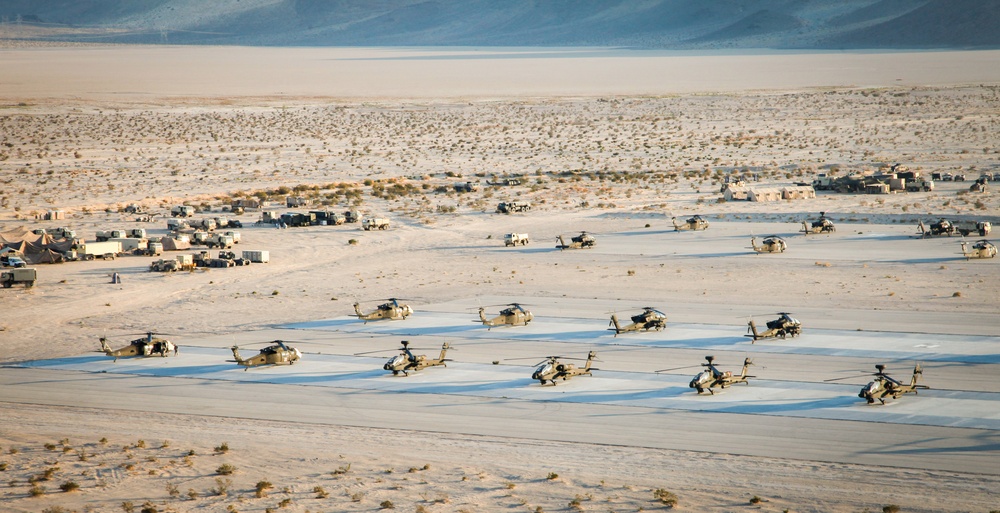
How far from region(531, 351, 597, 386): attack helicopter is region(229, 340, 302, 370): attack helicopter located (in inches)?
367

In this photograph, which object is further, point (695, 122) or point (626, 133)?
point (695, 122)

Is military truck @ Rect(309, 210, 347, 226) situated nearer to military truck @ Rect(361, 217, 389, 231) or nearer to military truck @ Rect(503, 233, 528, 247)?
military truck @ Rect(361, 217, 389, 231)

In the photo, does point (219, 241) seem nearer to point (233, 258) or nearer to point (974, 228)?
point (233, 258)

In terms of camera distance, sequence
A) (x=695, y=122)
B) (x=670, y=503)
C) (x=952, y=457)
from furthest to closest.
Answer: (x=695, y=122), (x=952, y=457), (x=670, y=503)

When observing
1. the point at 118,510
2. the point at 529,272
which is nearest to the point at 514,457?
the point at 118,510

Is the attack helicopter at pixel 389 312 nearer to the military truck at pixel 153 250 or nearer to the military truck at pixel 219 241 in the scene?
the military truck at pixel 219 241

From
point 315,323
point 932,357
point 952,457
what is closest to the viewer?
point 952,457

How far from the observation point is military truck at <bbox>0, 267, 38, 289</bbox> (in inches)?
2269

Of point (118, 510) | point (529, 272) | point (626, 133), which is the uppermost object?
point (626, 133)

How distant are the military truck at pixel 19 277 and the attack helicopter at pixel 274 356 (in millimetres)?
21913

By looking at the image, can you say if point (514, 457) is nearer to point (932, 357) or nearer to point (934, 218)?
point (932, 357)

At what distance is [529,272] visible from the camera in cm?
6084

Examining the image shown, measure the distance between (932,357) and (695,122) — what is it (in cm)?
12248

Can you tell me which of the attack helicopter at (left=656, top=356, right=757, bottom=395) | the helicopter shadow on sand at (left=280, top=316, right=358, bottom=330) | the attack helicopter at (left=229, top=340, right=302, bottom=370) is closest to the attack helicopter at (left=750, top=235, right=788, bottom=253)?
the helicopter shadow on sand at (left=280, top=316, right=358, bottom=330)
